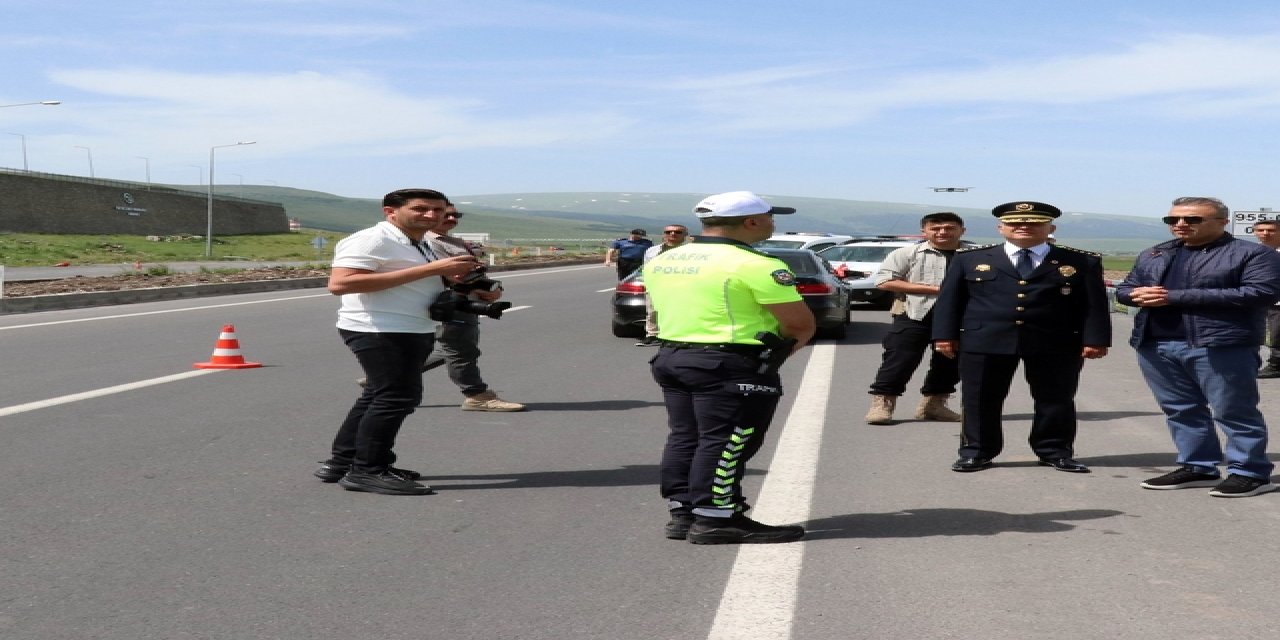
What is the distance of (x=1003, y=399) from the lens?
759cm

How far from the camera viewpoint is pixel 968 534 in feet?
19.4

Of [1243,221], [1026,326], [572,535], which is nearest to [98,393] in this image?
[572,535]

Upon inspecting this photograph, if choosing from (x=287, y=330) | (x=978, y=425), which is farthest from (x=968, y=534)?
(x=287, y=330)

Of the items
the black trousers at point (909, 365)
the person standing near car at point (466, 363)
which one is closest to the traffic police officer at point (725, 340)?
the black trousers at point (909, 365)

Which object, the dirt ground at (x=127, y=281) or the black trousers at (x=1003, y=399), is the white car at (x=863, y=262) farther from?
the black trousers at (x=1003, y=399)

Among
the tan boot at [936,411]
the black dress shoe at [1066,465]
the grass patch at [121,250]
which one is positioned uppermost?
the black dress shoe at [1066,465]

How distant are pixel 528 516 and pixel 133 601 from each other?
194 cm

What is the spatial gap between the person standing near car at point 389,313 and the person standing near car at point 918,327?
3.78 metres

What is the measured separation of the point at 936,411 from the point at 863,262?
15.2m

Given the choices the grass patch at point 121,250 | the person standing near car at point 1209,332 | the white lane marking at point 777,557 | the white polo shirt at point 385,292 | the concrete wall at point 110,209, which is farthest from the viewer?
the concrete wall at point 110,209

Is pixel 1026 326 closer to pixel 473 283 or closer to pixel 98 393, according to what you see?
pixel 473 283

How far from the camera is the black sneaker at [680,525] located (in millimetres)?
5785

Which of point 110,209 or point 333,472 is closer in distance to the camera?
point 333,472

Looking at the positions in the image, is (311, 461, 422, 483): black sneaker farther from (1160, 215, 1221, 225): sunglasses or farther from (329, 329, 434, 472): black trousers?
(1160, 215, 1221, 225): sunglasses
